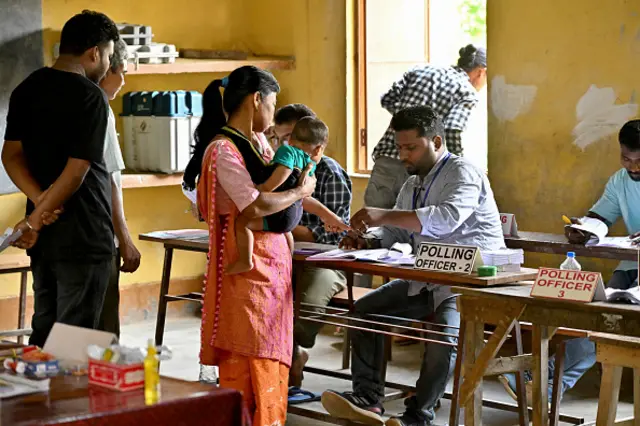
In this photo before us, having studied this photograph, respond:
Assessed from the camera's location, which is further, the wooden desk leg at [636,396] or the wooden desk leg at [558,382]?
the wooden desk leg at [558,382]

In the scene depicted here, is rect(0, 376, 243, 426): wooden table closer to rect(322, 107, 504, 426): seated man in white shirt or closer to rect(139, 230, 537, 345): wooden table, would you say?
rect(139, 230, 537, 345): wooden table

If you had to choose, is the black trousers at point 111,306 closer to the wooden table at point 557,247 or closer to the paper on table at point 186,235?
the paper on table at point 186,235

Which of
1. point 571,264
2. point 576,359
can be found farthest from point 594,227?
point 571,264

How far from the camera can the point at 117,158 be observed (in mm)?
4789

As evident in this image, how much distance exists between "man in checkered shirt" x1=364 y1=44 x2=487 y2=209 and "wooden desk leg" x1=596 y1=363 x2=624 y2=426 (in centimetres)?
282

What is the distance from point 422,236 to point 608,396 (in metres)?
1.47

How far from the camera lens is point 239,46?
7.93m

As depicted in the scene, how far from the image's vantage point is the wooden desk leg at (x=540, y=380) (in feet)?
13.0

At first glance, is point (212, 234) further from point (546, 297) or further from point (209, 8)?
point (209, 8)

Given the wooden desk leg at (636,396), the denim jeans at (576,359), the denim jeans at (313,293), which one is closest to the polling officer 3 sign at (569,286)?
the wooden desk leg at (636,396)

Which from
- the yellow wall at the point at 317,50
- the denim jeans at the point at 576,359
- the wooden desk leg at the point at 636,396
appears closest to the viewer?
the wooden desk leg at the point at 636,396

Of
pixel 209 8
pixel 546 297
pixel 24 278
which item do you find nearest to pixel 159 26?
pixel 209 8

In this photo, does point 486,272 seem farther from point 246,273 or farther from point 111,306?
point 111,306

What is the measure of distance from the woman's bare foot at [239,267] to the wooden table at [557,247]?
1854 millimetres
